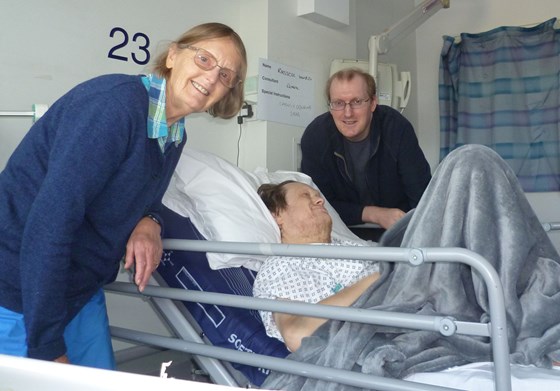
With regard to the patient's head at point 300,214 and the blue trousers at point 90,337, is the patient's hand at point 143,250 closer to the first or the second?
the blue trousers at point 90,337

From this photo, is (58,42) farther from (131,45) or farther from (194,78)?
(194,78)

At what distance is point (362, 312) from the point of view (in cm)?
122

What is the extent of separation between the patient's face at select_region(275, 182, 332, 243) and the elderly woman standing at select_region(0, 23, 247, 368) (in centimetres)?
58

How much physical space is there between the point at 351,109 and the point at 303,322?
1.16 meters

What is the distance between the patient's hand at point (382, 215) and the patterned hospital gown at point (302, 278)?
0.49 metres

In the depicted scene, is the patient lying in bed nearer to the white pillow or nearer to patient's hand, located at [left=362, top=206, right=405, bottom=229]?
the white pillow

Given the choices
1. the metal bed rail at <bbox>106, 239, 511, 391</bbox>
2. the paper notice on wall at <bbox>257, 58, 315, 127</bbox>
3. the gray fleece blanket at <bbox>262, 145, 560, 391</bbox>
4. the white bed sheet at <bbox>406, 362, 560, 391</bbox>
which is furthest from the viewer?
the paper notice on wall at <bbox>257, 58, 315, 127</bbox>

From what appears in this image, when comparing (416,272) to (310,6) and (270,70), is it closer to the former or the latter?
(270,70)

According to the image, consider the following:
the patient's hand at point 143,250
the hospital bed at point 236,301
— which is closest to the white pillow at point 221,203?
the hospital bed at point 236,301

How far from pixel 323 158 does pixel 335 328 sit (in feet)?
4.13

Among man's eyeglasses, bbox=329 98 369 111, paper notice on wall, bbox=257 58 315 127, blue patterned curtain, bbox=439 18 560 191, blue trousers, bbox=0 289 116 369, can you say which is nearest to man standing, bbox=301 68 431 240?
man's eyeglasses, bbox=329 98 369 111

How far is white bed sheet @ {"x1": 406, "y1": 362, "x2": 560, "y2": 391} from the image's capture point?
1.17m

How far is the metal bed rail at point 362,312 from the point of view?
3.50ft

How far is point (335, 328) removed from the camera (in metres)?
1.44
